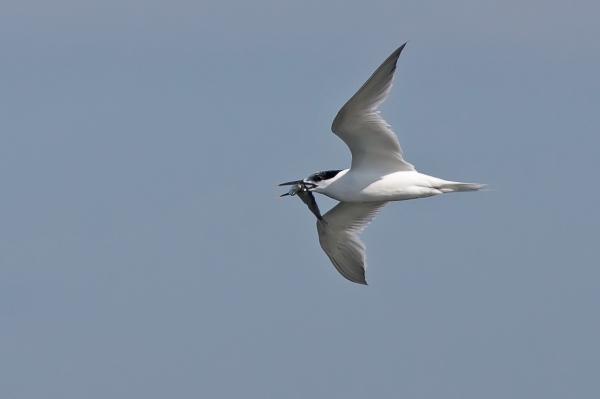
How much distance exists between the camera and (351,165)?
18516 mm

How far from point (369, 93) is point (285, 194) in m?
2.81

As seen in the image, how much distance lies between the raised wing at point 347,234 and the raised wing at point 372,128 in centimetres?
190

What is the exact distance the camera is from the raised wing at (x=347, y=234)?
2020cm

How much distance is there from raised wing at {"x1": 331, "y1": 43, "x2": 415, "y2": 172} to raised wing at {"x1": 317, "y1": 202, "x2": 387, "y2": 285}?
190 centimetres

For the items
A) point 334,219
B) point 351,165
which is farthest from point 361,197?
point 334,219

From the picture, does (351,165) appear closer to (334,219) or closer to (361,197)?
(361,197)

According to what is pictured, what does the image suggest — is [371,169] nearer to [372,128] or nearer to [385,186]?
[385,186]

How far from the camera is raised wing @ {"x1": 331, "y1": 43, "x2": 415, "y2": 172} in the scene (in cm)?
1678

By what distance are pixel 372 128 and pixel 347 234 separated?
3.21m

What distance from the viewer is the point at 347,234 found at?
798 inches

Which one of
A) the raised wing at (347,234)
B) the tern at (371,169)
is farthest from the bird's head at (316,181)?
the raised wing at (347,234)

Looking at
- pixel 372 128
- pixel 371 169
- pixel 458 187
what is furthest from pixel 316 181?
pixel 458 187

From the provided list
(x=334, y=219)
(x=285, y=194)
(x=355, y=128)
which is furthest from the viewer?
(x=334, y=219)

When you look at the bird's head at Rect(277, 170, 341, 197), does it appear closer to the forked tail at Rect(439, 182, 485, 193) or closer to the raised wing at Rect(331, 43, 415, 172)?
the raised wing at Rect(331, 43, 415, 172)
